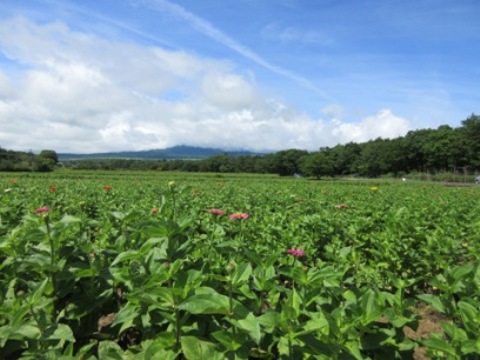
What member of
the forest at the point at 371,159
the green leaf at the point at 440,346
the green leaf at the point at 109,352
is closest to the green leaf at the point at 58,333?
the green leaf at the point at 109,352

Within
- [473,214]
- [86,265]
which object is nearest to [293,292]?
[86,265]

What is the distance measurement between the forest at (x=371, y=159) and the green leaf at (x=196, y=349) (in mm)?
62321

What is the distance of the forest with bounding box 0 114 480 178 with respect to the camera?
268 ft

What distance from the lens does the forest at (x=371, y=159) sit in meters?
81.6

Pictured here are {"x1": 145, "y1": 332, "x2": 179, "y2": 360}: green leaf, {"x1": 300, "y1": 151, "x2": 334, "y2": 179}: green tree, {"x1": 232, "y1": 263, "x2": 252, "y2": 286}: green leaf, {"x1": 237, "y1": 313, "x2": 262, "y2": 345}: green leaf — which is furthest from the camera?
{"x1": 300, "y1": 151, "x2": 334, "y2": 179}: green tree

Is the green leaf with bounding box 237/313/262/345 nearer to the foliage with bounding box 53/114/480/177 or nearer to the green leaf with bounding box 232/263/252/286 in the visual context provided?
the green leaf with bounding box 232/263/252/286

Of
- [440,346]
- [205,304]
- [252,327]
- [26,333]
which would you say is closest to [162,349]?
[205,304]

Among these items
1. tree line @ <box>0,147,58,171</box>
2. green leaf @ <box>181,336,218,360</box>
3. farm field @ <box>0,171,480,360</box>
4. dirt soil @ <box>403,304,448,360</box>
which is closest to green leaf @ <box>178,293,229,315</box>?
farm field @ <box>0,171,480,360</box>

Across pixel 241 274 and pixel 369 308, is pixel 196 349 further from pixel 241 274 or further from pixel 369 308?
pixel 369 308

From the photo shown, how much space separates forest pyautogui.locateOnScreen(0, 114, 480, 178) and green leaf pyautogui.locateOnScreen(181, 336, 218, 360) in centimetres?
6232

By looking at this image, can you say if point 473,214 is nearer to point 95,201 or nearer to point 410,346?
point 410,346

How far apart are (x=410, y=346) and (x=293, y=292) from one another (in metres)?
0.57

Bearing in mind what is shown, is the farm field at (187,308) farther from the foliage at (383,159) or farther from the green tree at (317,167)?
the green tree at (317,167)

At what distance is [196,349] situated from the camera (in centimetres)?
141
